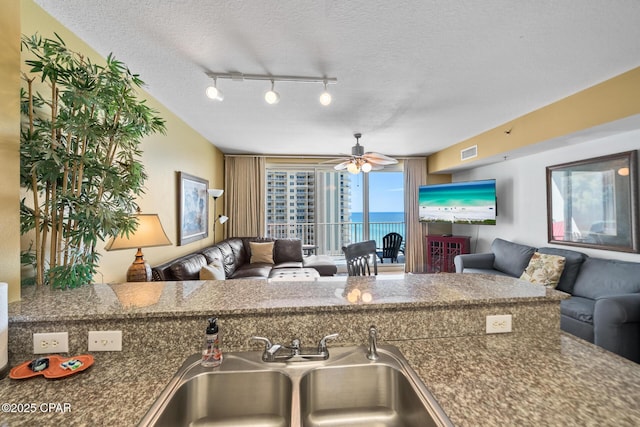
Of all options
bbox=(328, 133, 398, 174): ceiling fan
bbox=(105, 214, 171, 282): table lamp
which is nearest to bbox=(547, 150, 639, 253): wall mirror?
bbox=(328, 133, 398, 174): ceiling fan

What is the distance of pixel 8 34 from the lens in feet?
3.71

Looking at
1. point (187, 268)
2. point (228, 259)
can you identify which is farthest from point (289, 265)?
point (187, 268)

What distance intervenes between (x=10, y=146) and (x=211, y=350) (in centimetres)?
123

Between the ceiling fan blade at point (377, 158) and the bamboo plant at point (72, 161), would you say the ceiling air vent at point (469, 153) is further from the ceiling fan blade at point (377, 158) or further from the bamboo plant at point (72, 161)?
the bamboo plant at point (72, 161)

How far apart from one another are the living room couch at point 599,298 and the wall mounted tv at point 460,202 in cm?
77

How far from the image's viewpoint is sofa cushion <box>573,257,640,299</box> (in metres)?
2.37

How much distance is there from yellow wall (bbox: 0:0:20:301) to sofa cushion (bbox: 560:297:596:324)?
381cm

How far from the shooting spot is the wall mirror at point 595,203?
8.48 ft

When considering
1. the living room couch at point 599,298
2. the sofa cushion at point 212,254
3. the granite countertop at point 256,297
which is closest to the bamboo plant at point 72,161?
the granite countertop at point 256,297

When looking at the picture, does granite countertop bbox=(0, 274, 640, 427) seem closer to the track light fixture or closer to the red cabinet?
the track light fixture

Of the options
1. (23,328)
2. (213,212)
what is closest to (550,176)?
(23,328)

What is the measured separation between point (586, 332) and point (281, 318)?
111 inches

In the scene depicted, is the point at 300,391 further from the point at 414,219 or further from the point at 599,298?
the point at 414,219

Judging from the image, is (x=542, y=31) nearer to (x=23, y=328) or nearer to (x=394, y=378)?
(x=394, y=378)
